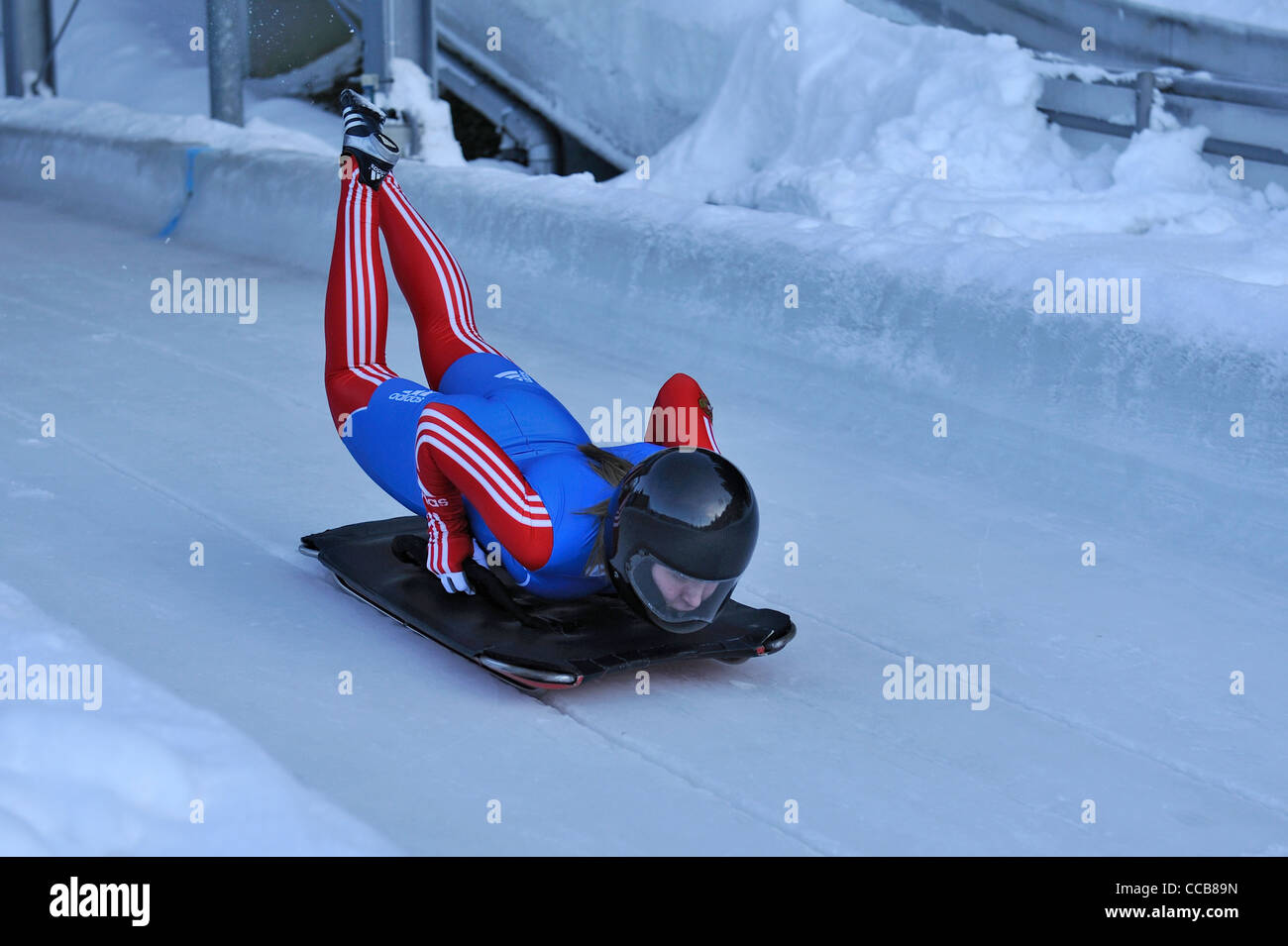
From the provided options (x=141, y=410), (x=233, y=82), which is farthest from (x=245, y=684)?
(x=233, y=82)

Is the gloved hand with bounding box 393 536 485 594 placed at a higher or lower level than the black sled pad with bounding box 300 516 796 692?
higher

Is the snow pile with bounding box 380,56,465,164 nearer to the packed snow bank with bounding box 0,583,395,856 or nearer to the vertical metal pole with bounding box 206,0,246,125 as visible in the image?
the vertical metal pole with bounding box 206,0,246,125

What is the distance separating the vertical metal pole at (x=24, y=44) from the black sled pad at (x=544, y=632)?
28.4 ft

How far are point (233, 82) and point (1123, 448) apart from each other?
20.5 ft

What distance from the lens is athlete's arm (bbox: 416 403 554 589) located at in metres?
2.95

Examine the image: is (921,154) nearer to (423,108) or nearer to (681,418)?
(423,108)

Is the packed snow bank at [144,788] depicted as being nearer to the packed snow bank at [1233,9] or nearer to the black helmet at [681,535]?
the black helmet at [681,535]

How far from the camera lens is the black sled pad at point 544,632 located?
2.86 metres

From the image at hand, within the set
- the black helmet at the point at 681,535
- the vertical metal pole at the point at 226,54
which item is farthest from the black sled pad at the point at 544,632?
the vertical metal pole at the point at 226,54

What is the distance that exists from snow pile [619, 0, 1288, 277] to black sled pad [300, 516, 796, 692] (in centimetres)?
248

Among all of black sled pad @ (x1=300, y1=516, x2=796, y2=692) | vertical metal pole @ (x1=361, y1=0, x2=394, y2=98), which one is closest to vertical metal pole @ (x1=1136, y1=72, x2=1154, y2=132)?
vertical metal pole @ (x1=361, y1=0, x2=394, y2=98)
